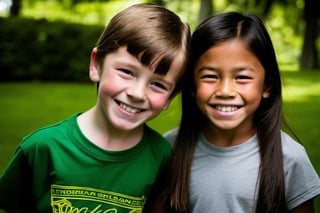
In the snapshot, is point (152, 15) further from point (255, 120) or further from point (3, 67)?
point (3, 67)

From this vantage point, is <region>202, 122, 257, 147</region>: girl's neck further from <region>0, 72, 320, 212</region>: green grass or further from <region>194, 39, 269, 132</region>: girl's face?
<region>0, 72, 320, 212</region>: green grass

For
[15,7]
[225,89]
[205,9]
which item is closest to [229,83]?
[225,89]

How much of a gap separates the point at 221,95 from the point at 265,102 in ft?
1.39

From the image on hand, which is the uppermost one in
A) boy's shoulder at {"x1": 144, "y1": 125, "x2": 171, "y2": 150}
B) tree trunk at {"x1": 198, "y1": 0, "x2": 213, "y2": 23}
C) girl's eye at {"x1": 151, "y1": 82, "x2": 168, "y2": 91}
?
girl's eye at {"x1": 151, "y1": 82, "x2": 168, "y2": 91}

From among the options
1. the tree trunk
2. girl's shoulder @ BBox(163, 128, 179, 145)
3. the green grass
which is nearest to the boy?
girl's shoulder @ BBox(163, 128, 179, 145)

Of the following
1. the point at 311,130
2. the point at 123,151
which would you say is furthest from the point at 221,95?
the point at 311,130

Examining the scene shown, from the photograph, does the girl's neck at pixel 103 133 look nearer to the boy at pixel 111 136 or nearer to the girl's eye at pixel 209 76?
the boy at pixel 111 136

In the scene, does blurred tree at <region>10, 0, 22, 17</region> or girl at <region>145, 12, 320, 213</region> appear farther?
blurred tree at <region>10, 0, 22, 17</region>

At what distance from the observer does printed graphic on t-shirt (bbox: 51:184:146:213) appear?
7.08ft

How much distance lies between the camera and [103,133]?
7.42 feet

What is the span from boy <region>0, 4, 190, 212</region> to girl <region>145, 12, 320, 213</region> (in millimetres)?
258

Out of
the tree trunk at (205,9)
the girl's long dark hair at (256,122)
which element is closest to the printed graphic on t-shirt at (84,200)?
the girl's long dark hair at (256,122)

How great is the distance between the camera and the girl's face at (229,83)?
237 centimetres

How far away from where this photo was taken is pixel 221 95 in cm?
236
